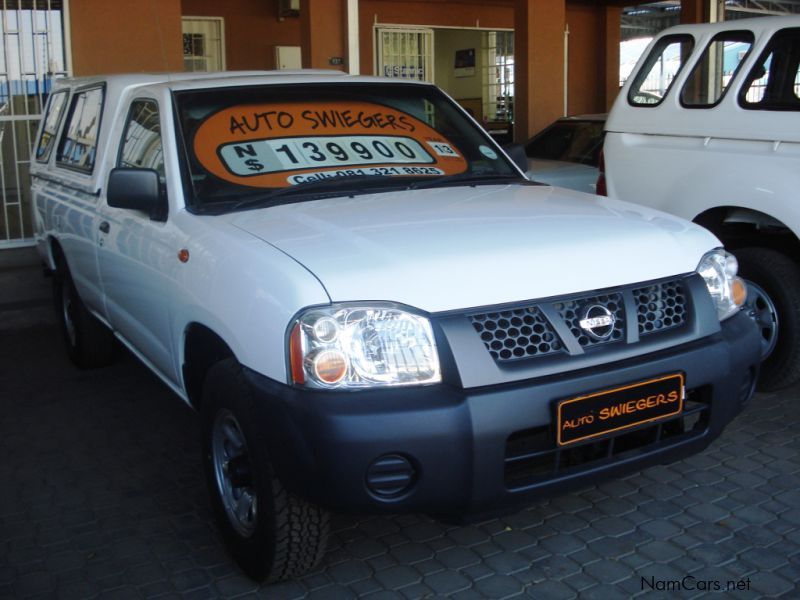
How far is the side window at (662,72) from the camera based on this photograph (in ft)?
18.5

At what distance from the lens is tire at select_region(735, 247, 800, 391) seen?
4.86 metres

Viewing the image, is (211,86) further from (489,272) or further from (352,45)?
(352,45)

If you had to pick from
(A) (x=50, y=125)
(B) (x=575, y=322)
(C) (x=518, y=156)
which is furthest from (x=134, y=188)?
(A) (x=50, y=125)

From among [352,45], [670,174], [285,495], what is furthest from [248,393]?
[352,45]

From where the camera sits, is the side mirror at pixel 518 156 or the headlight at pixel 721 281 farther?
the side mirror at pixel 518 156

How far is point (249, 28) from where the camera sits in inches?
613

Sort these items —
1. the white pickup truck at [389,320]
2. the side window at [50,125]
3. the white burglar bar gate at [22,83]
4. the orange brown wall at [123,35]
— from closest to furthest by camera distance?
1. the white pickup truck at [389,320]
2. the side window at [50,125]
3. the white burglar bar gate at [22,83]
4. the orange brown wall at [123,35]

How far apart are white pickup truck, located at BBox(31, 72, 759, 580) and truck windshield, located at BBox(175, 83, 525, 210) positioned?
0.04 feet

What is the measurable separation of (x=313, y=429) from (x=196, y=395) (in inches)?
47.8

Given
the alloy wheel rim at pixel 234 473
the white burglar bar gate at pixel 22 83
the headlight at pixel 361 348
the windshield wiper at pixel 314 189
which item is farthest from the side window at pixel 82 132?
the white burglar bar gate at pixel 22 83

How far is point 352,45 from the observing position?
937cm

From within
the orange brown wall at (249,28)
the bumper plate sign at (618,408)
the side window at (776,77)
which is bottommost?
the bumper plate sign at (618,408)

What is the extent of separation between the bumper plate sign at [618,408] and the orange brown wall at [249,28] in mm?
13417

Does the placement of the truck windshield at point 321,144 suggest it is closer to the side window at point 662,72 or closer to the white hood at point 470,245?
the white hood at point 470,245
